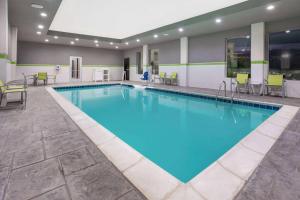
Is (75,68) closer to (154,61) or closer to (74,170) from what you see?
(154,61)

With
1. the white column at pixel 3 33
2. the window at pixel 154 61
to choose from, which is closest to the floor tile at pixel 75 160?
the white column at pixel 3 33

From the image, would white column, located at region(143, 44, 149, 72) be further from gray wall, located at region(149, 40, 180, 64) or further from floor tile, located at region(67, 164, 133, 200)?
floor tile, located at region(67, 164, 133, 200)

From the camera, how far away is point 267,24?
5.99 meters

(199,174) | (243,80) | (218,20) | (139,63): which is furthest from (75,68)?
(199,174)

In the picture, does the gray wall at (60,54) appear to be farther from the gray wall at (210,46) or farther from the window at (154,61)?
the gray wall at (210,46)

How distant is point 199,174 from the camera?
1602 millimetres

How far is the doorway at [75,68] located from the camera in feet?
38.2

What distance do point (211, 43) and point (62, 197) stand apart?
8.06 meters

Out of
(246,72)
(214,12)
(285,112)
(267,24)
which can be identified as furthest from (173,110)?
(267,24)

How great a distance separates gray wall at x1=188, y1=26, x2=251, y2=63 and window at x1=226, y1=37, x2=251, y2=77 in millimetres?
221

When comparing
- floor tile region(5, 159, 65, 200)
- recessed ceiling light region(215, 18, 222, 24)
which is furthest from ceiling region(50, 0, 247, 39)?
floor tile region(5, 159, 65, 200)

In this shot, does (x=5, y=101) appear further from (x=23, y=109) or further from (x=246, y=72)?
(x=246, y=72)

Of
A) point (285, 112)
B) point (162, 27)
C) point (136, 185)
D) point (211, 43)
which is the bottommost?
point (136, 185)

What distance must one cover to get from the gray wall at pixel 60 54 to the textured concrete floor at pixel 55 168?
31.1ft
